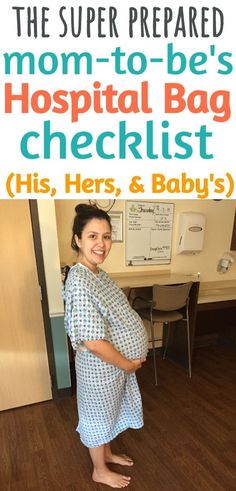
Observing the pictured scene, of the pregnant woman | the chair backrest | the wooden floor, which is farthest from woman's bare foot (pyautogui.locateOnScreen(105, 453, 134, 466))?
the chair backrest

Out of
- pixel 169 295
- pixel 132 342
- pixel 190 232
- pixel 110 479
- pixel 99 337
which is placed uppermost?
pixel 99 337

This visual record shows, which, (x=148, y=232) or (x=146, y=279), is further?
(x=148, y=232)

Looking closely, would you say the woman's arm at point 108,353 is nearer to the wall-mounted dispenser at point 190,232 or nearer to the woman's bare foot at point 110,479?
the woman's bare foot at point 110,479

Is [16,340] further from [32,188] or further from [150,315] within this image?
[32,188]

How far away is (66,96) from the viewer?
1.96 ft

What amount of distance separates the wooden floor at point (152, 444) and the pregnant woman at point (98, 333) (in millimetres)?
304

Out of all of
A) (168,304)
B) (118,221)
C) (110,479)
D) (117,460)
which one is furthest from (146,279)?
(110,479)

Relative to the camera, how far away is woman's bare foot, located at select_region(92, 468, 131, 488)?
1310mm

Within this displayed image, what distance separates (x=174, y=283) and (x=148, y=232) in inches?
22.5

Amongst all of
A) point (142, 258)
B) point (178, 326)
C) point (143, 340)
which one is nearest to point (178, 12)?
point (143, 340)

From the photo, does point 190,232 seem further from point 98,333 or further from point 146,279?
point 98,333

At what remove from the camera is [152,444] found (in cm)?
159

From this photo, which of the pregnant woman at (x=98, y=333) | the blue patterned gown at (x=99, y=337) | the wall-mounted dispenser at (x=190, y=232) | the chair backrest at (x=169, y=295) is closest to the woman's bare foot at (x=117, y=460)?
the pregnant woman at (x=98, y=333)

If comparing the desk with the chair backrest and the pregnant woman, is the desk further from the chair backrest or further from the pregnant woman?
the pregnant woman
